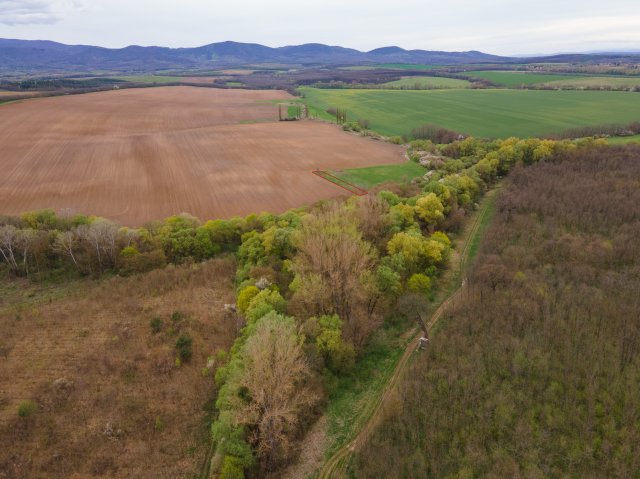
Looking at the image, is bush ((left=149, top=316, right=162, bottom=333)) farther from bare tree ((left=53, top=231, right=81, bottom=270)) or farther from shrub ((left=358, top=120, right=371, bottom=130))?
shrub ((left=358, top=120, right=371, bottom=130))

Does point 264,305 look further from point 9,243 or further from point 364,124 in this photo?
point 364,124

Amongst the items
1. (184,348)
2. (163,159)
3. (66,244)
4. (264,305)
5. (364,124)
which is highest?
(364,124)

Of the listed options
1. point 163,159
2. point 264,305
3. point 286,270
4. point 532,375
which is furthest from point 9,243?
point 532,375

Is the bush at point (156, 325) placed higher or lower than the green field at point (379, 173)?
lower

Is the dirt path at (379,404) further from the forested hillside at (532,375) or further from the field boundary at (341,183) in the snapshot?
the field boundary at (341,183)

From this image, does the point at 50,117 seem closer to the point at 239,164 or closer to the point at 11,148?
the point at 11,148

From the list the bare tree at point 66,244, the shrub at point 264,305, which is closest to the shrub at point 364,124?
the bare tree at point 66,244
